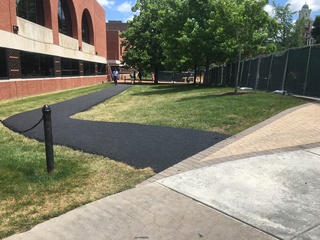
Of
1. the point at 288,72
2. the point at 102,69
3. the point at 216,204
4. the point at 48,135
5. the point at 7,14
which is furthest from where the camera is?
the point at 102,69

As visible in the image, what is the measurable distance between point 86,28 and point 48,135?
35.3 m

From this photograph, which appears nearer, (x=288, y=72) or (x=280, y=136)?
(x=280, y=136)

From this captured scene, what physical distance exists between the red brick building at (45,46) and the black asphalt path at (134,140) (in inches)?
411

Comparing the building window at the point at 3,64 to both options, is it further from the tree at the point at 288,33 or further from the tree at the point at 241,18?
the tree at the point at 288,33

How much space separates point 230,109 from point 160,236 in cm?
746

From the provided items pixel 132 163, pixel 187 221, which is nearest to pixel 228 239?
pixel 187 221

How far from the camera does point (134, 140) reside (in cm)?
669

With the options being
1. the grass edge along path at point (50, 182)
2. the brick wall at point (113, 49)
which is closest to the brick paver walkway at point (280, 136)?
the grass edge along path at point (50, 182)

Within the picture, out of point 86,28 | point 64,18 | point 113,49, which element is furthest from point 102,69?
point 113,49

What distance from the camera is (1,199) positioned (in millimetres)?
3900

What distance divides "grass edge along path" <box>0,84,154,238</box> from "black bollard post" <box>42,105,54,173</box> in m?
0.16

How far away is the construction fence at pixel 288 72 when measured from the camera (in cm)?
1268

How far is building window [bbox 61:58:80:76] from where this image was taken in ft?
89.5

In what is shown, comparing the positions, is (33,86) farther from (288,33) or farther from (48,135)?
(288,33)
